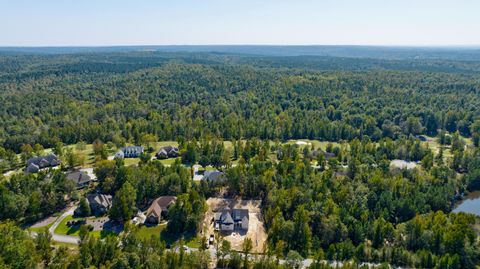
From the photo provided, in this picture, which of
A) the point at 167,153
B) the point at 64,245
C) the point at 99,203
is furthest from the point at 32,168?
the point at 64,245

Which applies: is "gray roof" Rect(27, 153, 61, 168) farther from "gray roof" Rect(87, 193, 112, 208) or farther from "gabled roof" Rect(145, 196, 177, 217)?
"gabled roof" Rect(145, 196, 177, 217)

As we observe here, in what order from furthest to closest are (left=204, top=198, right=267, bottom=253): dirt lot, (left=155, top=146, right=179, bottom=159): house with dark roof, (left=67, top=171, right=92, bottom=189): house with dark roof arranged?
(left=155, top=146, right=179, bottom=159): house with dark roof
(left=67, top=171, right=92, bottom=189): house with dark roof
(left=204, top=198, right=267, bottom=253): dirt lot

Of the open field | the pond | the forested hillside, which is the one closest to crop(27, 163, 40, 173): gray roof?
the forested hillside

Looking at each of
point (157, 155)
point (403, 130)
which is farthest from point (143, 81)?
point (403, 130)

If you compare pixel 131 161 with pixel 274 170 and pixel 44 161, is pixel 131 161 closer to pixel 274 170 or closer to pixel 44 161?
pixel 44 161

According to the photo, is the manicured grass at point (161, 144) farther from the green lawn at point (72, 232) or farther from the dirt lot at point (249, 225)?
the green lawn at point (72, 232)

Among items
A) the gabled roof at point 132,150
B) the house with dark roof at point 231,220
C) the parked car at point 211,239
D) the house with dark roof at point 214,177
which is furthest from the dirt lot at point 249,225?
the gabled roof at point 132,150
